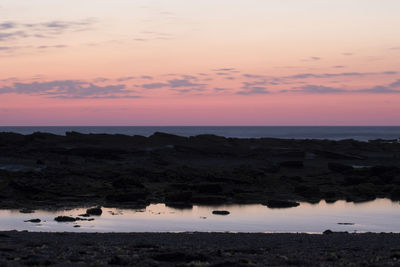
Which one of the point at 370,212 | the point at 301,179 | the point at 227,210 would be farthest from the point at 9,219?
the point at 301,179

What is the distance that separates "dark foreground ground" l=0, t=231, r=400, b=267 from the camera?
59.7 ft

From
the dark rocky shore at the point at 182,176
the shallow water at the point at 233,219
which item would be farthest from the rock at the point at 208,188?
the shallow water at the point at 233,219

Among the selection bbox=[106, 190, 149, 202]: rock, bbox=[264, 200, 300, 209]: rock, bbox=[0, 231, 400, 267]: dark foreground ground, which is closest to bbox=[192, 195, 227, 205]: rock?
bbox=[264, 200, 300, 209]: rock

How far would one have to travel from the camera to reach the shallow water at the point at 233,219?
3050cm

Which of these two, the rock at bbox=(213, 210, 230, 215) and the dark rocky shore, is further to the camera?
the dark rocky shore

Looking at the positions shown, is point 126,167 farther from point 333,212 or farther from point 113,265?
point 113,265

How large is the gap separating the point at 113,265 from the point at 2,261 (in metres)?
3.50

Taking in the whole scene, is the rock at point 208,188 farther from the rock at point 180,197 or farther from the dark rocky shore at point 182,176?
the rock at point 180,197

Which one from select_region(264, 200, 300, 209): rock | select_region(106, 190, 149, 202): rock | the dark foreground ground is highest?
the dark foreground ground

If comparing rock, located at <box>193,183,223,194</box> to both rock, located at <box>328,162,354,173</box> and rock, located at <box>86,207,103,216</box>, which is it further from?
rock, located at <box>328,162,354,173</box>

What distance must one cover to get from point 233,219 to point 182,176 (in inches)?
738

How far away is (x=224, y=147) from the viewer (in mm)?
81000

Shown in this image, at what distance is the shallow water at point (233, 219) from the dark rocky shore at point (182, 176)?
2.69 meters

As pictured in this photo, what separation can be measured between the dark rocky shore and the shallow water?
2690 millimetres
